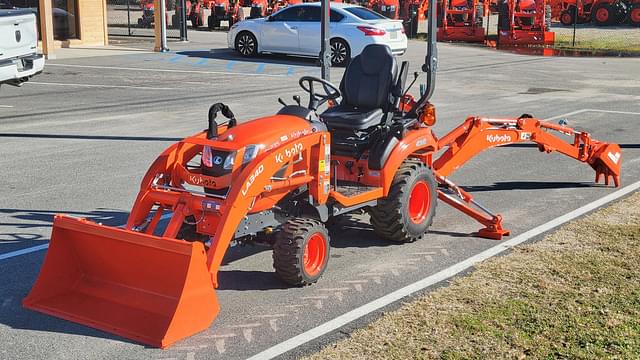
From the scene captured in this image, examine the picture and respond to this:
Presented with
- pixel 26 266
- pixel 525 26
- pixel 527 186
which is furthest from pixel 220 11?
pixel 26 266

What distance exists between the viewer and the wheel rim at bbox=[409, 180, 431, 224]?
7.71 meters

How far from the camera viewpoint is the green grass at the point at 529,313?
211 inches

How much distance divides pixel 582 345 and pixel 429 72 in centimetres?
349

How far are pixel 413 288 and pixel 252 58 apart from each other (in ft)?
62.5

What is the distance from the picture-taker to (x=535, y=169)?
11133mm

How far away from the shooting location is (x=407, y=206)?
7434 millimetres

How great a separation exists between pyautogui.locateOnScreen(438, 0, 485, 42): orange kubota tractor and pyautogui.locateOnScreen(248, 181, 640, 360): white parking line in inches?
947

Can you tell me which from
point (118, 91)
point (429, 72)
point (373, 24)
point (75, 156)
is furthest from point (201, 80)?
point (429, 72)

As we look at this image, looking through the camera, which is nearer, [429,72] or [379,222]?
[379,222]

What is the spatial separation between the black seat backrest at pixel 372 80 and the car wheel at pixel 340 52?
50.1ft

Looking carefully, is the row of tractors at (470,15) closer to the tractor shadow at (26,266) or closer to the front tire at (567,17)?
the front tire at (567,17)

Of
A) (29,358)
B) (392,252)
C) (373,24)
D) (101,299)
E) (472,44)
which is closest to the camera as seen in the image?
(29,358)

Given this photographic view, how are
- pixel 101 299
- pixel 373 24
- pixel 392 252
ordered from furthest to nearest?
pixel 373 24 → pixel 392 252 → pixel 101 299

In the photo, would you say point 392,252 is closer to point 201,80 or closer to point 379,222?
point 379,222
